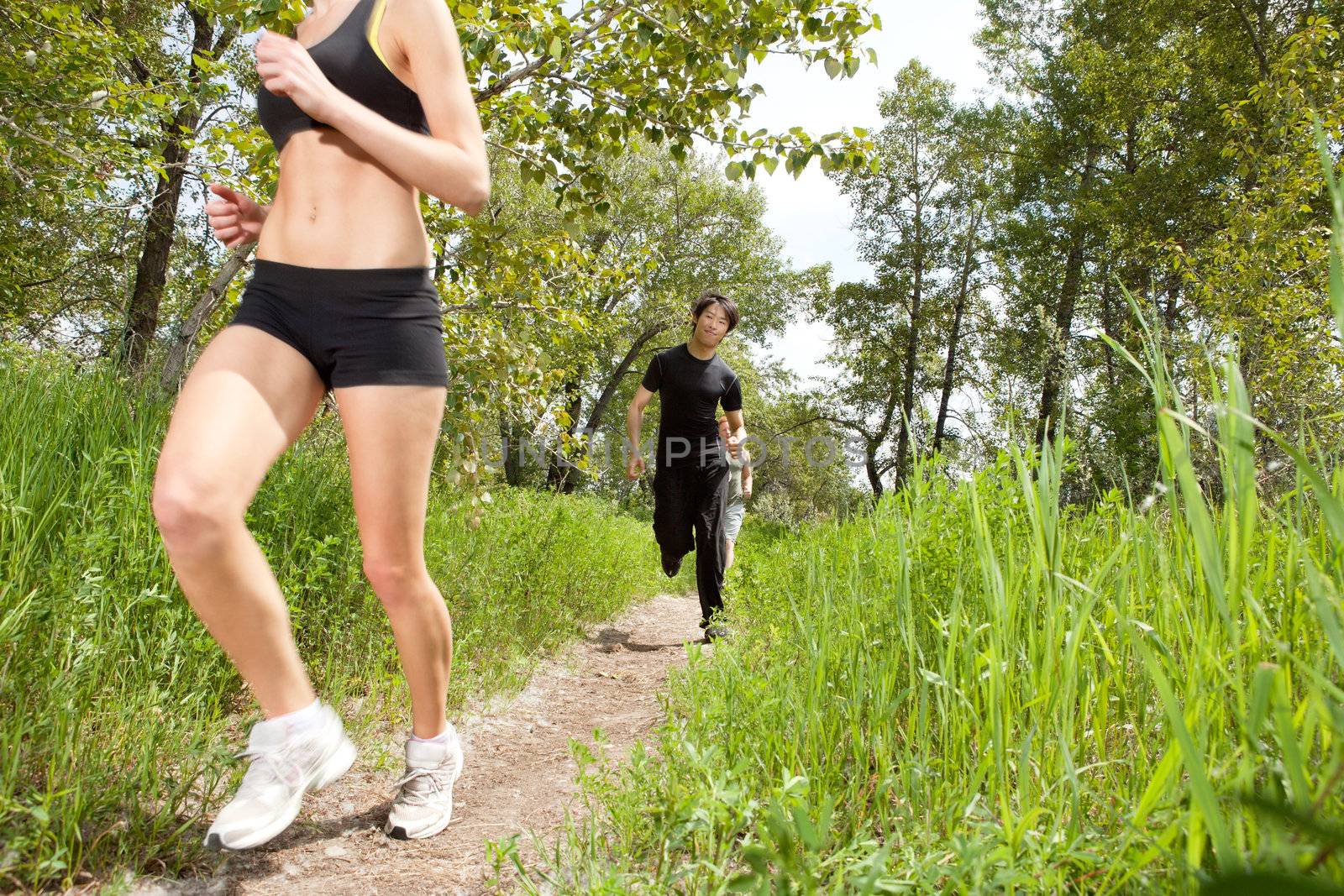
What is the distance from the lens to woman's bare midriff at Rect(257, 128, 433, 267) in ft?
6.70

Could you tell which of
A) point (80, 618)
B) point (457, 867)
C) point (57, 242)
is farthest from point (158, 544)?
point (57, 242)

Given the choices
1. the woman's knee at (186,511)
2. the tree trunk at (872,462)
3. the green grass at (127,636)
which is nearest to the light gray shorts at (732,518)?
the green grass at (127,636)

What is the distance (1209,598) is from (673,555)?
460 cm

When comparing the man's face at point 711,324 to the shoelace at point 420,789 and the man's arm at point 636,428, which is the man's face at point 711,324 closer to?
the man's arm at point 636,428

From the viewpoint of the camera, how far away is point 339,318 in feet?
6.57

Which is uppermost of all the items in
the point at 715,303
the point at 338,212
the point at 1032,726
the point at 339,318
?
the point at 715,303

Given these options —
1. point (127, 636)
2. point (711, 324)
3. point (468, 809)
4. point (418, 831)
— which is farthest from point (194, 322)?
point (418, 831)

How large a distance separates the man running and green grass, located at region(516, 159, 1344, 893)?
2.93 meters

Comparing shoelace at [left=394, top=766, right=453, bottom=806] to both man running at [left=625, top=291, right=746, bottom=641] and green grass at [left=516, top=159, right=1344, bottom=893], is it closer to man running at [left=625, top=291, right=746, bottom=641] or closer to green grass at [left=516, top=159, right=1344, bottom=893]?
green grass at [left=516, top=159, right=1344, bottom=893]

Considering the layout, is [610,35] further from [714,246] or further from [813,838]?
[714,246]

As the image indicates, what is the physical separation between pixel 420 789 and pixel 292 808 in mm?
479

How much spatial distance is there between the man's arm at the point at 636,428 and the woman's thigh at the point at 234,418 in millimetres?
3951

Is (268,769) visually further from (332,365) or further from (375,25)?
(375,25)

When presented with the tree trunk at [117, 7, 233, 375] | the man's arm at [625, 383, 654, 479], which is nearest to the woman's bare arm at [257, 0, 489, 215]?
the man's arm at [625, 383, 654, 479]
